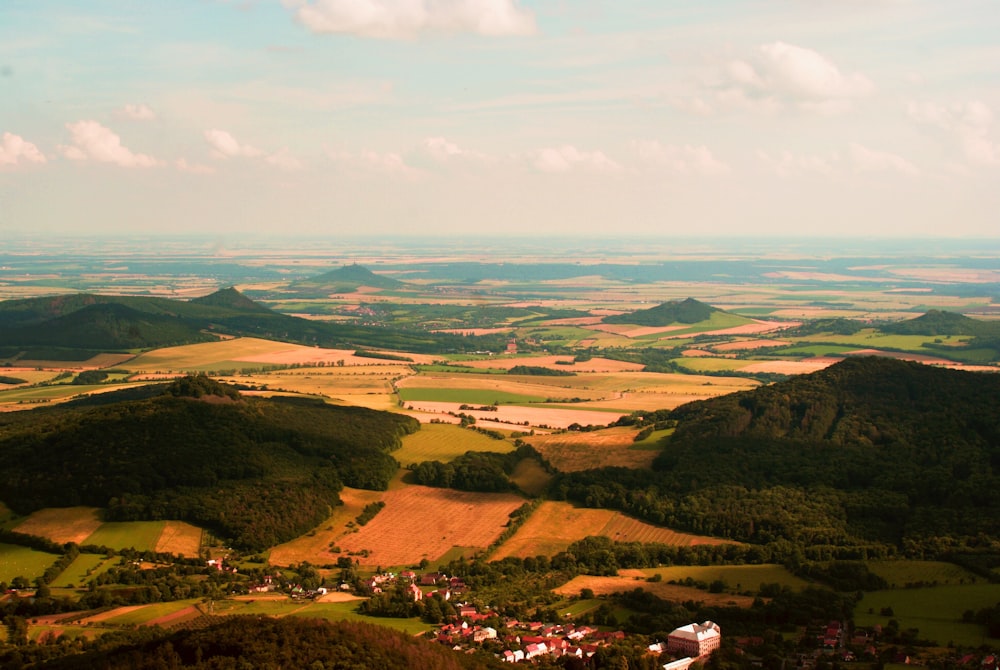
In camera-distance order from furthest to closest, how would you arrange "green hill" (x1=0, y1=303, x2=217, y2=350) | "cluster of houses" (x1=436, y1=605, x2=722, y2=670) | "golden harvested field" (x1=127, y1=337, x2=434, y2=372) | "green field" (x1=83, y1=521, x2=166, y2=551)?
"green hill" (x1=0, y1=303, x2=217, y2=350) < "golden harvested field" (x1=127, y1=337, x2=434, y2=372) < "green field" (x1=83, y1=521, x2=166, y2=551) < "cluster of houses" (x1=436, y1=605, x2=722, y2=670)

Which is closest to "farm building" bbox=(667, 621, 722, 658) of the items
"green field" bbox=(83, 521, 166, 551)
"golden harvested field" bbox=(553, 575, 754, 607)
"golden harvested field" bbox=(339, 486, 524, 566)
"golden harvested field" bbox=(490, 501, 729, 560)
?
"golden harvested field" bbox=(553, 575, 754, 607)

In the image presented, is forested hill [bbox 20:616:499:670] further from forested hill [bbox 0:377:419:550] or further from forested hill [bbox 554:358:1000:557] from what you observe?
forested hill [bbox 554:358:1000:557]

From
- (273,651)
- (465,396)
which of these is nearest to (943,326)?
(465,396)

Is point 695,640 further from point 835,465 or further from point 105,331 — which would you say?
point 105,331

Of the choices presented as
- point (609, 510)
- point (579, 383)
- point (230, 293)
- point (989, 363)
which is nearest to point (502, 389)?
point (579, 383)

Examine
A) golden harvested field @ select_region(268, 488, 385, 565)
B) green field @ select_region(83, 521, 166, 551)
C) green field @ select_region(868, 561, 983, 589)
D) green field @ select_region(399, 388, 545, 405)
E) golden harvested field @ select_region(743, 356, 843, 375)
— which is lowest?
golden harvested field @ select_region(268, 488, 385, 565)

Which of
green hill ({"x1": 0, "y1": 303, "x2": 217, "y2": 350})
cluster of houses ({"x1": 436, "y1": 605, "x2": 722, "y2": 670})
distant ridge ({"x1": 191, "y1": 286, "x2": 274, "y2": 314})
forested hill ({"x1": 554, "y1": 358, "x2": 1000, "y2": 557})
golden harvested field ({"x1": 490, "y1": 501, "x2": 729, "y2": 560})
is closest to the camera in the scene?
cluster of houses ({"x1": 436, "y1": 605, "x2": 722, "y2": 670})

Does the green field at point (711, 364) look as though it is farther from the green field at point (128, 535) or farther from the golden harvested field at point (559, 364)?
the green field at point (128, 535)
